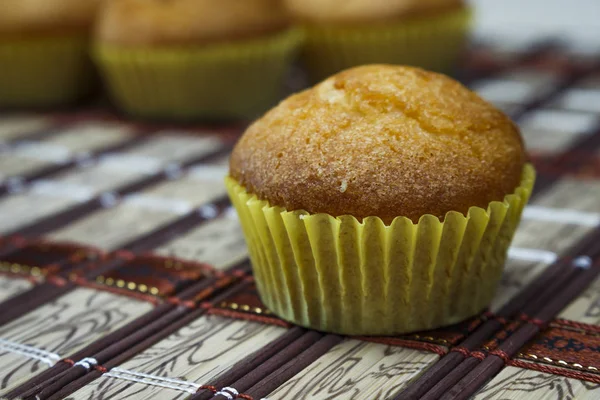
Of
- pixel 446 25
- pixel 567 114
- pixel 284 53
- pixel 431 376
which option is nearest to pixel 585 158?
pixel 567 114

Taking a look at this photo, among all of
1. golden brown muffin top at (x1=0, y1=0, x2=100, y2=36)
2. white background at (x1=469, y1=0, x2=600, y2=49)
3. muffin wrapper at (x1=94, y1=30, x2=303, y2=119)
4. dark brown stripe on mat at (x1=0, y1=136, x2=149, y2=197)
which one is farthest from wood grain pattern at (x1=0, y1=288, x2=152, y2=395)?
white background at (x1=469, y1=0, x2=600, y2=49)

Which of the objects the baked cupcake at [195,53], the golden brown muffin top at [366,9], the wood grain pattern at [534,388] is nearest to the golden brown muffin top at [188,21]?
the baked cupcake at [195,53]

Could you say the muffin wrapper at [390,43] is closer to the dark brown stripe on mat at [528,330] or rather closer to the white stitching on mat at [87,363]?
the dark brown stripe on mat at [528,330]

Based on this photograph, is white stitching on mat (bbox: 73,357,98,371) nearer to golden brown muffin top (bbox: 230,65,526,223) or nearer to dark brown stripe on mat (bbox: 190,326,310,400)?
dark brown stripe on mat (bbox: 190,326,310,400)

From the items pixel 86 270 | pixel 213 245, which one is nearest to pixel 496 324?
pixel 213 245

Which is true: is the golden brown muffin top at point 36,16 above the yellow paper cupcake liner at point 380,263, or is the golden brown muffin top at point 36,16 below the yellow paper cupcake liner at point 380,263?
above

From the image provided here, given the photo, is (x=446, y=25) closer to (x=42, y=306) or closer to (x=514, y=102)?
(x=514, y=102)

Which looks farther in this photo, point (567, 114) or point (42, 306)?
point (567, 114)

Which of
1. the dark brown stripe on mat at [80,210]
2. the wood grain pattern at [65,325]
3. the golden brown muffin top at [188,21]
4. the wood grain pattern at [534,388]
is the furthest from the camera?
the golden brown muffin top at [188,21]

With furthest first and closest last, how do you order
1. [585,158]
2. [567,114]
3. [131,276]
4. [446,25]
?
[446,25]
[567,114]
[585,158]
[131,276]
